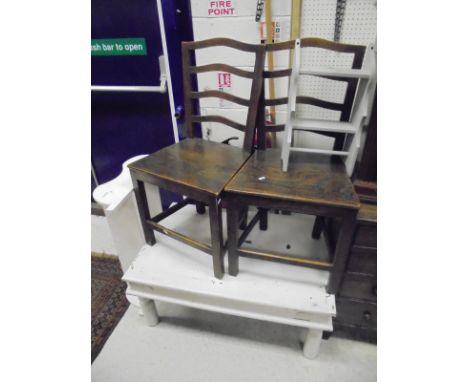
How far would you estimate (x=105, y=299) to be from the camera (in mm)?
1524

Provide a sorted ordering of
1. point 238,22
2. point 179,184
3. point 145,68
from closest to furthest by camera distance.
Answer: point 179,184, point 238,22, point 145,68

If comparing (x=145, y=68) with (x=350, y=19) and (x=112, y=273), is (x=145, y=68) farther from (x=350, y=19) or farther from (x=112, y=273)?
(x=112, y=273)

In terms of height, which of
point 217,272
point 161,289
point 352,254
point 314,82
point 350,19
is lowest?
point 161,289

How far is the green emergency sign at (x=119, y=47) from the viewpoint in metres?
1.62

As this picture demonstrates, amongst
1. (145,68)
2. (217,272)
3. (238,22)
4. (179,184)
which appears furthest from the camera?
(145,68)

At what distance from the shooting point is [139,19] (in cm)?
154

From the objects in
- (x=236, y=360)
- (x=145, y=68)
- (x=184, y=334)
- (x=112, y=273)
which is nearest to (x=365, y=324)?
(x=236, y=360)

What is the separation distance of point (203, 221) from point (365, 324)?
98 centimetres

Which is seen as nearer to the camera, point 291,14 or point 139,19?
point 291,14

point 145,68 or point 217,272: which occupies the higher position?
point 145,68

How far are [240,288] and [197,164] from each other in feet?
1.90

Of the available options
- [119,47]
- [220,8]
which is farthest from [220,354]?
[119,47]

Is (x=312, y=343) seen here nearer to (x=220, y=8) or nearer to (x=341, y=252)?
(x=341, y=252)

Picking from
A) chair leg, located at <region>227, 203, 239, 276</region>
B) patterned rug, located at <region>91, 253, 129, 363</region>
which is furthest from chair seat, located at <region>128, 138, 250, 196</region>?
patterned rug, located at <region>91, 253, 129, 363</region>
